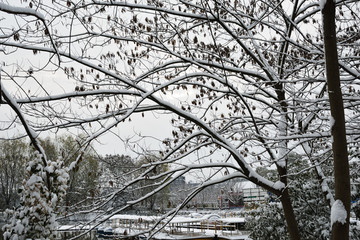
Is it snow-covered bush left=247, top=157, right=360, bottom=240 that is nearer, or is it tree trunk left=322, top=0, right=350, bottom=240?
tree trunk left=322, top=0, right=350, bottom=240

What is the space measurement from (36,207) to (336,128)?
3650 mm

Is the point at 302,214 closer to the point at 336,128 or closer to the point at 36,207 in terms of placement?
the point at 336,128

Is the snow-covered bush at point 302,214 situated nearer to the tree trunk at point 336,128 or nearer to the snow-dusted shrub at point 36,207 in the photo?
the tree trunk at point 336,128

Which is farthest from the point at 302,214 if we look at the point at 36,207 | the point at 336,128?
the point at 36,207

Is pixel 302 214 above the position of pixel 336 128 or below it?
below

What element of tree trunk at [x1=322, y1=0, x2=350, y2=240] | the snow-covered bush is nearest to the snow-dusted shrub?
tree trunk at [x1=322, y1=0, x2=350, y2=240]

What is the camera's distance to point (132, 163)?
5680 millimetres

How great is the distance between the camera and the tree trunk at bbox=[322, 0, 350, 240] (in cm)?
322

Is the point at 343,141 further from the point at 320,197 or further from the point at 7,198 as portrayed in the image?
the point at 7,198

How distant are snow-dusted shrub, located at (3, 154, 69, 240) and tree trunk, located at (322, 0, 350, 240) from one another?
3.39 m

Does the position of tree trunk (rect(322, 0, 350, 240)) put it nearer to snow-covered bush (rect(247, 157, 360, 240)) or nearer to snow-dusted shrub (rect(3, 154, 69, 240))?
snow-dusted shrub (rect(3, 154, 69, 240))

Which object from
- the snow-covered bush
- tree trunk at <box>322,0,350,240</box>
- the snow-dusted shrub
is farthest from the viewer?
the snow-covered bush

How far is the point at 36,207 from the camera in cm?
387

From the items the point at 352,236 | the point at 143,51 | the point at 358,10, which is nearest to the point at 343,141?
the point at 358,10
